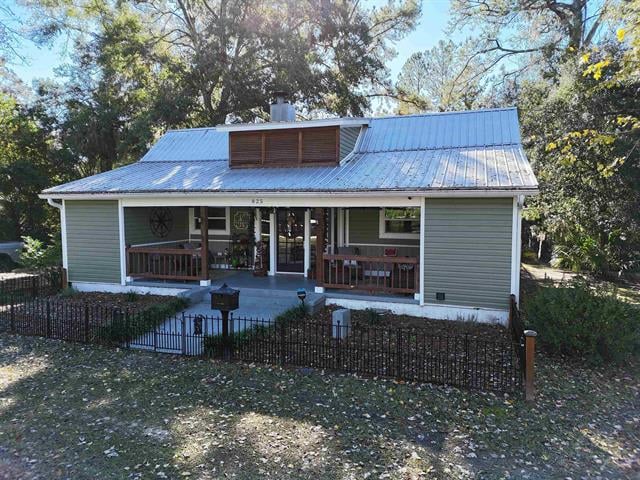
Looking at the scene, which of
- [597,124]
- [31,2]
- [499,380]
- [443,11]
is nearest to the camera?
[499,380]

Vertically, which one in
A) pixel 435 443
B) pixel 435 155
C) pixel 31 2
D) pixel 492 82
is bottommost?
pixel 435 443

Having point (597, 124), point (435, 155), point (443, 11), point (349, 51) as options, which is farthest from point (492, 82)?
point (435, 155)

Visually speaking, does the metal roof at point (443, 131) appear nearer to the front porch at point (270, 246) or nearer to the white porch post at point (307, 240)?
the front porch at point (270, 246)

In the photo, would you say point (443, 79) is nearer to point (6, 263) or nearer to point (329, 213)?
point (329, 213)

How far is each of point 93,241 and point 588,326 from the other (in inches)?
459

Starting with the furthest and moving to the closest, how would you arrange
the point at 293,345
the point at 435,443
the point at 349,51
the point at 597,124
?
the point at 349,51 < the point at 597,124 < the point at 293,345 < the point at 435,443

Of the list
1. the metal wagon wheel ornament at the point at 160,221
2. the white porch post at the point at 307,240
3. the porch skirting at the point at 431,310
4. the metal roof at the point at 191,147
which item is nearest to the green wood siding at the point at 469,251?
the porch skirting at the point at 431,310

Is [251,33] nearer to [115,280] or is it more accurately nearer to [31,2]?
[31,2]

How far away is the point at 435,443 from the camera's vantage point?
462cm

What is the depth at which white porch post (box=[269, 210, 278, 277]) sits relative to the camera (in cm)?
1287

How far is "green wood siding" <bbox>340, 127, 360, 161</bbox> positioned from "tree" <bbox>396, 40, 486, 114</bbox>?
48.6ft

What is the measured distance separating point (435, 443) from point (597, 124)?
1316 cm

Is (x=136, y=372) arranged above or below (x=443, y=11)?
below

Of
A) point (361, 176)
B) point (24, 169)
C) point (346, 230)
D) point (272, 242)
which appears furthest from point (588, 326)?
point (24, 169)
